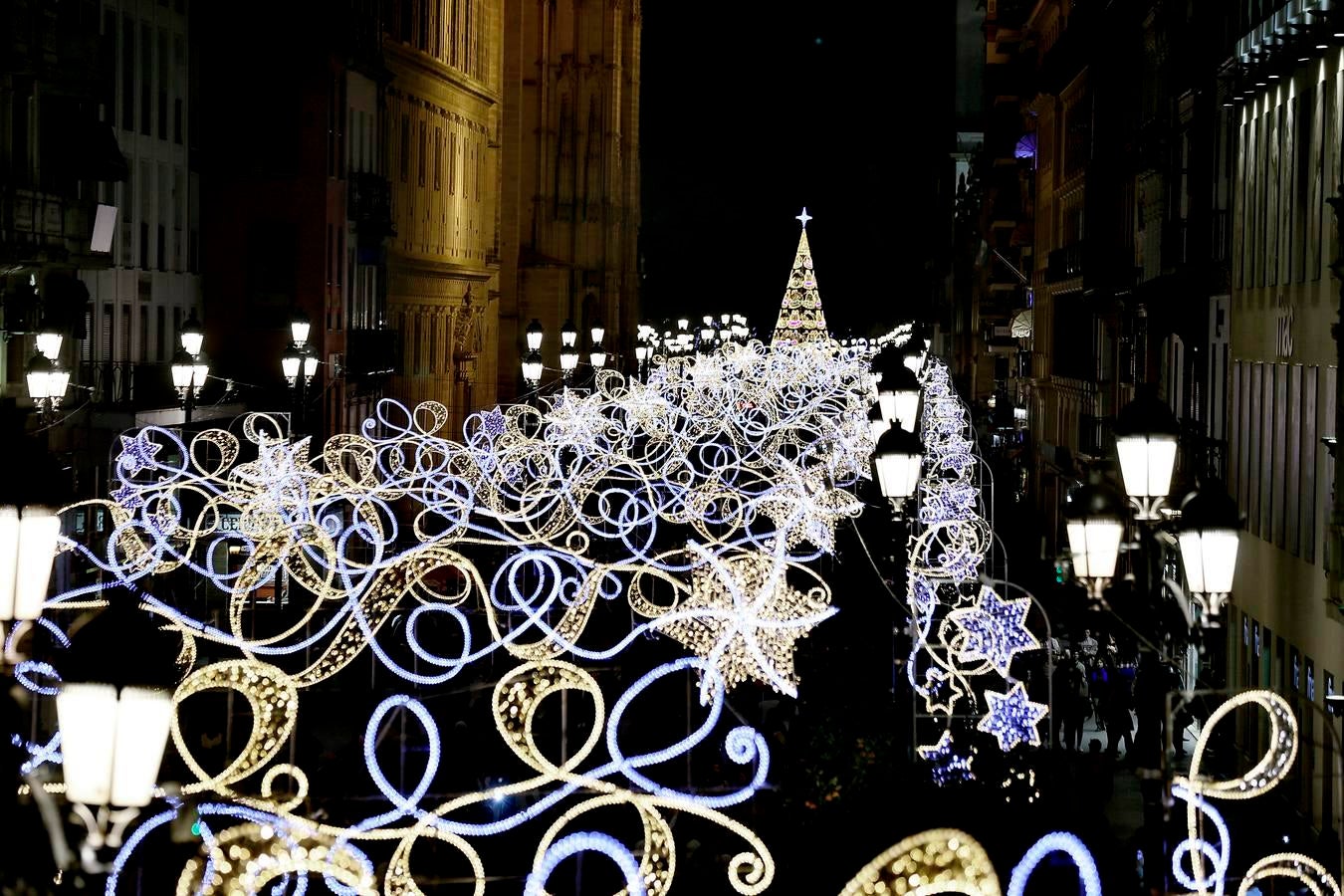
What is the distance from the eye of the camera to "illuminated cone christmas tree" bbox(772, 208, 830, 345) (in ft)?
410

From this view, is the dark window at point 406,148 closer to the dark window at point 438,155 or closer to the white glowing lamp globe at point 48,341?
the dark window at point 438,155

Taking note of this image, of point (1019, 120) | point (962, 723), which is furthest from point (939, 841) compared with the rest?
point (1019, 120)

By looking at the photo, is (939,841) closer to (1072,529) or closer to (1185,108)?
(1072,529)

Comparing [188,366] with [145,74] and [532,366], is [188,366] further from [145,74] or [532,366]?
[145,74]

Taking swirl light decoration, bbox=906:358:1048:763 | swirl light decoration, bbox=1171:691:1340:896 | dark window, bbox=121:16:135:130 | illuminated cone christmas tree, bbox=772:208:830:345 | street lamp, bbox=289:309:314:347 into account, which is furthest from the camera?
illuminated cone christmas tree, bbox=772:208:830:345

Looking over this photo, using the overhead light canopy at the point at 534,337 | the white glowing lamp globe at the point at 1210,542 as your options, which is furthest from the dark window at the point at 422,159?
the white glowing lamp globe at the point at 1210,542

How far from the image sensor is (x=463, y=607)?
33.7 meters

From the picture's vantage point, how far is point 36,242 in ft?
112

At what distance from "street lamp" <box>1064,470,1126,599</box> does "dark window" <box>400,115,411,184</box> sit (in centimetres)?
5354

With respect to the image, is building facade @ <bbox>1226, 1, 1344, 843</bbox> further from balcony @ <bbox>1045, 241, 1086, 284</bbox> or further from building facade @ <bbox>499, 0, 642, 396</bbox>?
building facade @ <bbox>499, 0, 642, 396</bbox>

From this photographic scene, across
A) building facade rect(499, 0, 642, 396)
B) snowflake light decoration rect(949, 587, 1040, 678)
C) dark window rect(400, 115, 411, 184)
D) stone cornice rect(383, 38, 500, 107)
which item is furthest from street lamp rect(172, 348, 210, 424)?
building facade rect(499, 0, 642, 396)

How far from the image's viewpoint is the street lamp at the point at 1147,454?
12938mm

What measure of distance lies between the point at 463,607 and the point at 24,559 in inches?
933

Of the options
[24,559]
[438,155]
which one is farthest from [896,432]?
[438,155]
